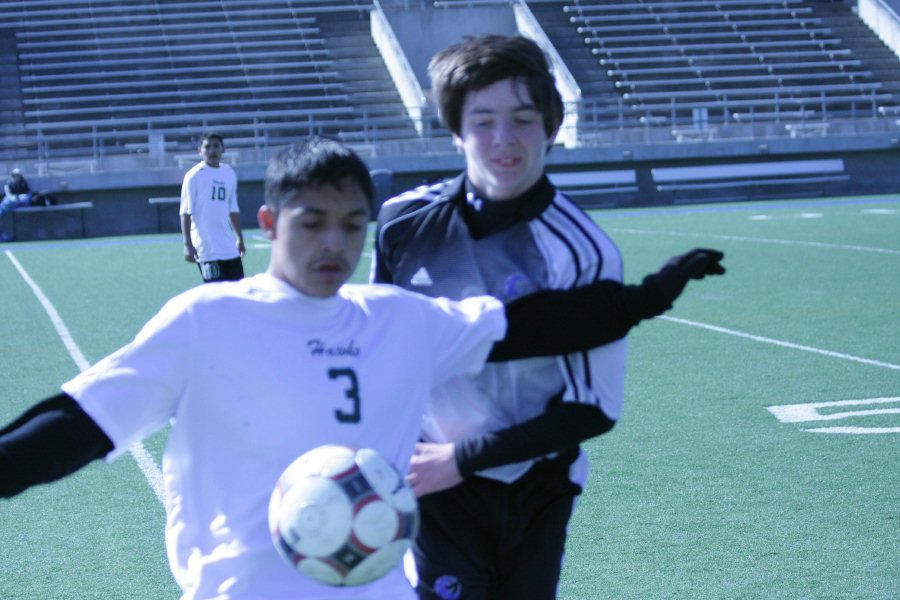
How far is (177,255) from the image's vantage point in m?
19.6

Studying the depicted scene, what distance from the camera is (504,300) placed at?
8.57ft

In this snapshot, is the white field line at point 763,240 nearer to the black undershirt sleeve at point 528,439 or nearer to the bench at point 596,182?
the bench at point 596,182

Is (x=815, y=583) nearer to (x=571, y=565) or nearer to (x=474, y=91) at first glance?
(x=571, y=565)

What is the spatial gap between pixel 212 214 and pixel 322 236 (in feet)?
30.6

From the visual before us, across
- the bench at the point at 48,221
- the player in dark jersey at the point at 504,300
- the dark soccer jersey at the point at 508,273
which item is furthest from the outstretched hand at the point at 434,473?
the bench at the point at 48,221

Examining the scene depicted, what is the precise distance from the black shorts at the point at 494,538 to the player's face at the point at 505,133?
23.8 inches

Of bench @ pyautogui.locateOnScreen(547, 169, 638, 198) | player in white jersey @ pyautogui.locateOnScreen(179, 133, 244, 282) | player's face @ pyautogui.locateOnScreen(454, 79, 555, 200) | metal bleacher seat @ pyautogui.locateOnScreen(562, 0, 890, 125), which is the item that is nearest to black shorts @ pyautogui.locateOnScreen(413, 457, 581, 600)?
player's face @ pyautogui.locateOnScreen(454, 79, 555, 200)

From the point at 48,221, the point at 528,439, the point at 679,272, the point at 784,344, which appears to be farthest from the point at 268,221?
the point at 48,221

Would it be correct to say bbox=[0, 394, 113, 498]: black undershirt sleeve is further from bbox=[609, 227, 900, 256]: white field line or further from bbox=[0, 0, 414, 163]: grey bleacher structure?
bbox=[0, 0, 414, 163]: grey bleacher structure

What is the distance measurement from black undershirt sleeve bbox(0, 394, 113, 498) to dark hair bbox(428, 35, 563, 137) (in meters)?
0.97

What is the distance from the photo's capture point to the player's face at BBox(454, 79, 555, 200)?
2.56 metres

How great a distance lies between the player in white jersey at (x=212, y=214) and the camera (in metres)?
11.4

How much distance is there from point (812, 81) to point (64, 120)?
18.5 m

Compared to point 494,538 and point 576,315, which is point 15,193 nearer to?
point 494,538
